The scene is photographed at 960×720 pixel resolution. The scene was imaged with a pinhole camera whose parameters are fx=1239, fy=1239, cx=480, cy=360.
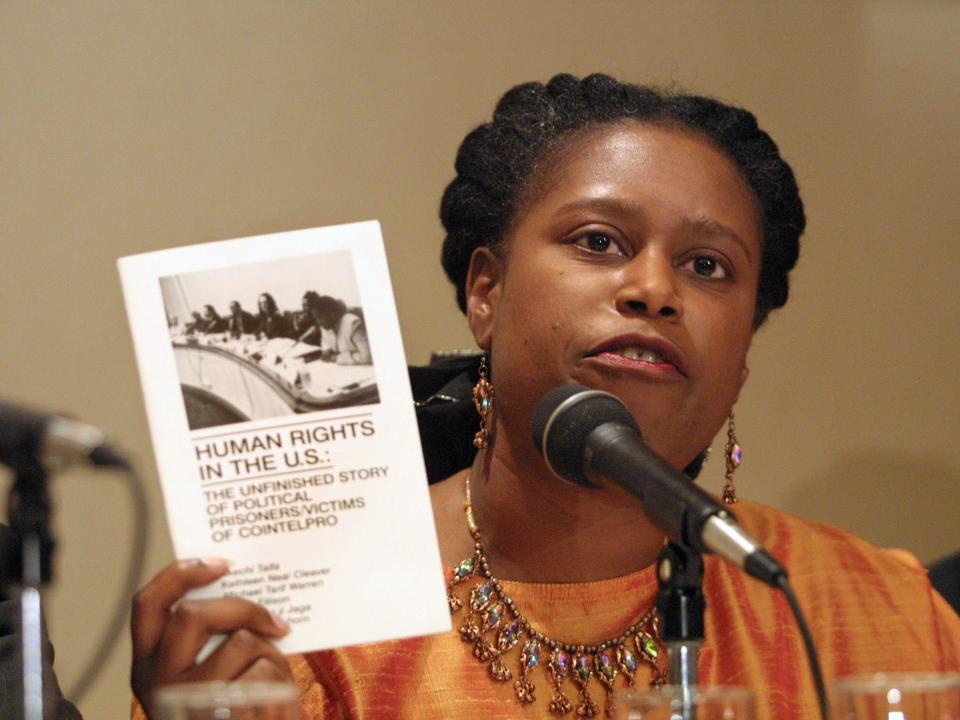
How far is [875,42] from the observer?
2.91 metres

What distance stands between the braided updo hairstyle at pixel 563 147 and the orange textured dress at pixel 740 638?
1.45 ft

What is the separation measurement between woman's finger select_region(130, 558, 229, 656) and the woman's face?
59 cm

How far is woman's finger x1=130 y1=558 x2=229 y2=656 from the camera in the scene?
1279 mm

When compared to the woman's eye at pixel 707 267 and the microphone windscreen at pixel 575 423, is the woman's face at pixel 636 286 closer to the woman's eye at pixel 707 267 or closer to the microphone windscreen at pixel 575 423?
the woman's eye at pixel 707 267

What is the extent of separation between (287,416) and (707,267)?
2.51ft

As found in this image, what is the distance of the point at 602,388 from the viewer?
1.61 m

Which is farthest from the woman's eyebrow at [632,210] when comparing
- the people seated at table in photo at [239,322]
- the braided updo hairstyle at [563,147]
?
the people seated at table in photo at [239,322]

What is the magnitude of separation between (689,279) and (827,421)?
4.19 feet

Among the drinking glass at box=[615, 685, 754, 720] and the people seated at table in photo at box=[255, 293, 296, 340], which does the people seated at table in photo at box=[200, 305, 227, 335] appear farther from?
the drinking glass at box=[615, 685, 754, 720]

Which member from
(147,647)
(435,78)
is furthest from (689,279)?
(435,78)

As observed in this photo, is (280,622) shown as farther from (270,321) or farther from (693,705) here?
(693,705)

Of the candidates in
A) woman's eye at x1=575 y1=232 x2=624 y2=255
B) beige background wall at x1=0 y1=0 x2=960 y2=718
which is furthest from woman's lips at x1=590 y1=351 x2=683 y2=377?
beige background wall at x1=0 y1=0 x2=960 y2=718

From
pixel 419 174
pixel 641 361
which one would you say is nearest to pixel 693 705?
pixel 641 361

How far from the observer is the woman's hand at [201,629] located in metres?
1.28
